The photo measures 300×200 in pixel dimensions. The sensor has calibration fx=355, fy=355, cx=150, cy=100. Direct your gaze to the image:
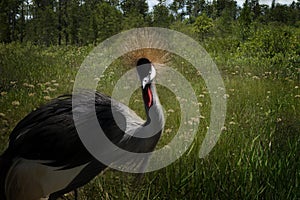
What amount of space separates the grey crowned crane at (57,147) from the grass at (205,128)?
153mm

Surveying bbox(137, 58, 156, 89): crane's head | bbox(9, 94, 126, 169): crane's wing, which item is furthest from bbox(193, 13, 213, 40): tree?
bbox(9, 94, 126, 169): crane's wing

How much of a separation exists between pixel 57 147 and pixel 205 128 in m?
0.64

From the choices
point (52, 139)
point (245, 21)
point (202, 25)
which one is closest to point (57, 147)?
point (52, 139)

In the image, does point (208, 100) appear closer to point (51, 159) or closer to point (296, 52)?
point (296, 52)

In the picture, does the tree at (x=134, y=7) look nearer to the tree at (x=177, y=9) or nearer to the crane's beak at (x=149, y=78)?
the tree at (x=177, y=9)

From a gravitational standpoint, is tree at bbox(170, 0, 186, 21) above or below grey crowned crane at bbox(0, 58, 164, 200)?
above

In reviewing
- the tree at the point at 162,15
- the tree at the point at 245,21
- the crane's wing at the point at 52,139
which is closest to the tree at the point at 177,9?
the tree at the point at 162,15

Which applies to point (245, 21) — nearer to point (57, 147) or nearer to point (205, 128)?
point (205, 128)

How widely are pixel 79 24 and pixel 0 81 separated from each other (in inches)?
15.4

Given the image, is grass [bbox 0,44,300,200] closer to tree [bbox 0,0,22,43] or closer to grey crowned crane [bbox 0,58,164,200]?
tree [bbox 0,0,22,43]

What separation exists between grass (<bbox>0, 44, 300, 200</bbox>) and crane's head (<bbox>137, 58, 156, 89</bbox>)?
15 cm

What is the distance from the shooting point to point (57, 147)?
1.04 m

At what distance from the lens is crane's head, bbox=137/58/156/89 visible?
1.09 meters

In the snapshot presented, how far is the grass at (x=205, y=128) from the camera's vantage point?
1.14m
